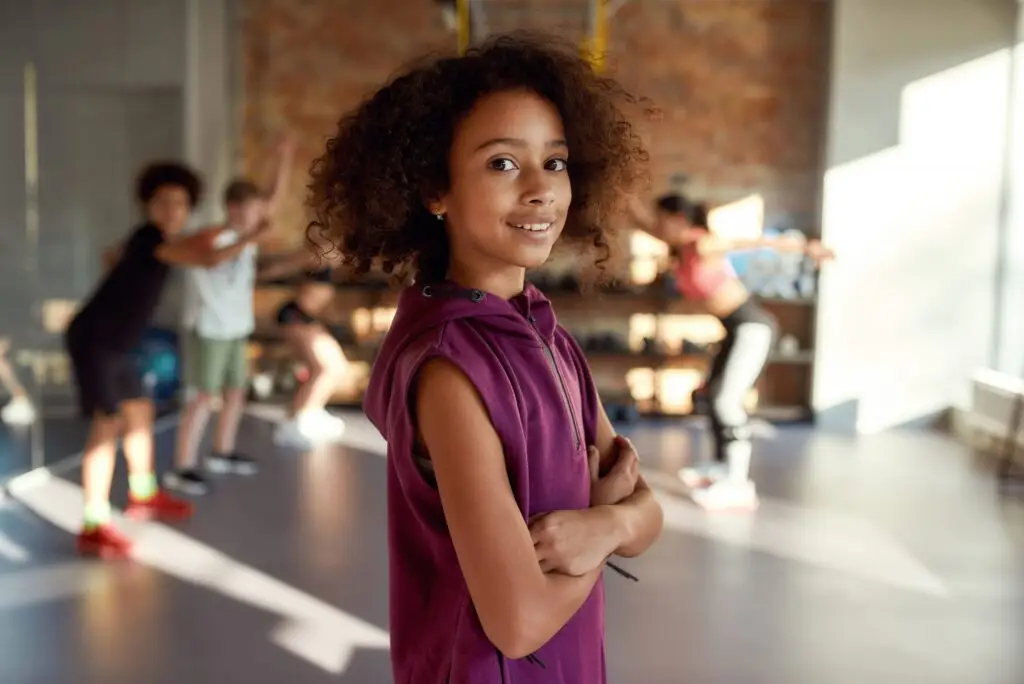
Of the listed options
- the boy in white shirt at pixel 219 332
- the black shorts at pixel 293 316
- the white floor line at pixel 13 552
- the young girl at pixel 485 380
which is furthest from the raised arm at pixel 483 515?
the black shorts at pixel 293 316

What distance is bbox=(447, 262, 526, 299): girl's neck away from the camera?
112cm

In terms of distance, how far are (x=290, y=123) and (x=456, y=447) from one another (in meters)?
7.81

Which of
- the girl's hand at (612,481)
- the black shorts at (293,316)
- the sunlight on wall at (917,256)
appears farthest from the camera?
the sunlight on wall at (917,256)

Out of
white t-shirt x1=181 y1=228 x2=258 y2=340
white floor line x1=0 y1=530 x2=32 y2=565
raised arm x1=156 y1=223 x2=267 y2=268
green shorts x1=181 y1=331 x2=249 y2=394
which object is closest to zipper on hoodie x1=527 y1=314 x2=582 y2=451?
raised arm x1=156 y1=223 x2=267 y2=268

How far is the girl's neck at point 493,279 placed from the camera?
112 centimetres

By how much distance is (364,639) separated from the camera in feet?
9.96

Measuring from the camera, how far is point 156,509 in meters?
4.38

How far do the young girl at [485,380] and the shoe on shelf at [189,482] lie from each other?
400cm

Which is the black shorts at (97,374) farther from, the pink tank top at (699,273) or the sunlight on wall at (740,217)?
the sunlight on wall at (740,217)

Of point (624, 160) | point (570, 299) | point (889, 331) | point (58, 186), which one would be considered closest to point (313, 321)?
point (58, 186)

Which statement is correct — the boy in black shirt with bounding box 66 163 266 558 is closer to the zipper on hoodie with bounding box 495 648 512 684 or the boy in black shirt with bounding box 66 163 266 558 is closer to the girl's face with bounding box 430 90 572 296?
the girl's face with bounding box 430 90 572 296

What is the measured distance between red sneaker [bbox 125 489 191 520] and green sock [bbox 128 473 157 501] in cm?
2

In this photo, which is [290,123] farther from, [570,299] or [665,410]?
[665,410]

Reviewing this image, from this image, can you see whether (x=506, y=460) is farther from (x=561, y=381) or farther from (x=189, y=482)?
(x=189, y=482)
